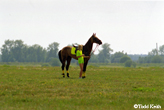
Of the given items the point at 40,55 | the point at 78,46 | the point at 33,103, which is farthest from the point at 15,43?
the point at 33,103

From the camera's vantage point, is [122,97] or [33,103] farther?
[122,97]

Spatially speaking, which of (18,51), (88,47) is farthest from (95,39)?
(18,51)

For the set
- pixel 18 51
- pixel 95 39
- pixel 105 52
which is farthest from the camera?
pixel 105 52

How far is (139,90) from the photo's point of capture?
504 inches

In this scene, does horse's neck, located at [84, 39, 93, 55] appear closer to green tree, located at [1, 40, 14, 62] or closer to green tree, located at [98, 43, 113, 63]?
green tree, located at [1, 40, 14, 62]

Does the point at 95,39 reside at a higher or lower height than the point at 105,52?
lower

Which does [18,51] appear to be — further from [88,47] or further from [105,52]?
[88,47]

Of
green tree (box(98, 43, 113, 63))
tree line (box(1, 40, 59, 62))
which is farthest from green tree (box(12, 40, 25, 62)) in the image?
green tree (box(98, 43, 113, 63))

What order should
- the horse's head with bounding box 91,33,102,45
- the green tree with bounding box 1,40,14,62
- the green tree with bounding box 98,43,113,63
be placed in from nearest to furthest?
the horse's head with bounding box 91,33,102,45 < the green tree with bounding box 1,40,14,62 < the green tree with bounding box 98,43,113,63

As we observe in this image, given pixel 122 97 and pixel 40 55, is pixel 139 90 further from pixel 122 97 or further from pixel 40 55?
pixel 40 55

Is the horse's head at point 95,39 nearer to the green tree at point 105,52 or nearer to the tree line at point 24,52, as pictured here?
the tree line at point 24,52

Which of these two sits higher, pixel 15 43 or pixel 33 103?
pixel 15 43

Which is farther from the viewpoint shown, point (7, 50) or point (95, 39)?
point (7, 50)

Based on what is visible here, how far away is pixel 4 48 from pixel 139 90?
6305 inches
